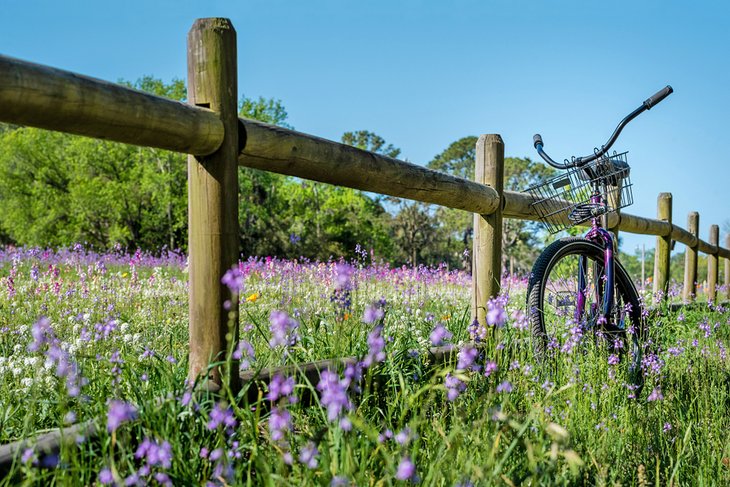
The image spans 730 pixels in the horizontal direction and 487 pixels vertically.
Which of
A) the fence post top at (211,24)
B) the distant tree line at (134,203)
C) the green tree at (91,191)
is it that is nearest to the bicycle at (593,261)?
the fence post top at (211,24)

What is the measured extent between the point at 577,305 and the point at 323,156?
2.23m

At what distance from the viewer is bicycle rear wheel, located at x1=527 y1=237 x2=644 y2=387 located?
4.03 metres

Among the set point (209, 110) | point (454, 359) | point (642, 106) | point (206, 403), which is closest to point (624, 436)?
point (454, 359)

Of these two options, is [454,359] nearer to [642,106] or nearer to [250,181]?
[642,106]

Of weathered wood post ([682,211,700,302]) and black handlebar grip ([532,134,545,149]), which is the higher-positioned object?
black handlebar grip ([532,134,545,149])

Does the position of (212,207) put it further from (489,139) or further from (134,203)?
(134,203)

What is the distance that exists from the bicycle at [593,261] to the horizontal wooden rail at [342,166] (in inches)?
25.9

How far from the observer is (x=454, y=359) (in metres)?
3.73

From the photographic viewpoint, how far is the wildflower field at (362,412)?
5.93ft

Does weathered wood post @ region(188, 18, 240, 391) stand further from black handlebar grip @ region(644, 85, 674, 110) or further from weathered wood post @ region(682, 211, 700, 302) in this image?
weathered wood post @ region(682, 211, 700, 302)

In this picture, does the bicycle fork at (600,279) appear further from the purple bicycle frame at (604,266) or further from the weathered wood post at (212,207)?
the weathered wood post at (212,207)

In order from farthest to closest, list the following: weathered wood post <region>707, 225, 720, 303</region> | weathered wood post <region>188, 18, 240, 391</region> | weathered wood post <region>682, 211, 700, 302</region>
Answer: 1. weathered wood post <region>707, 225, 720, 303</region>
2. weathered wood post <region>682, 211, 700, 302</region>
3. weathered wood post <region>188, 18, 240, 391</region>

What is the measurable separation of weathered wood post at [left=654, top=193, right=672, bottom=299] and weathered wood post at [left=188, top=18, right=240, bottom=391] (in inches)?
314

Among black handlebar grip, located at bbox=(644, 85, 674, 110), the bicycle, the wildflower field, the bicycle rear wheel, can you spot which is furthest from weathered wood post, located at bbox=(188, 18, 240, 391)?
black handlebar grip, located at bbox=(644, 85, 674, 110)
